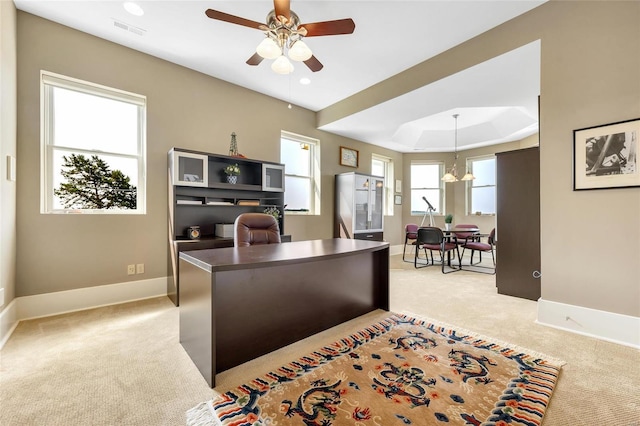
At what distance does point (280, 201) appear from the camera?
4.33m

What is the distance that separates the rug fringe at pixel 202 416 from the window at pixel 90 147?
2.73 metres

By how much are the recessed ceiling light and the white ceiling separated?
0.13ft

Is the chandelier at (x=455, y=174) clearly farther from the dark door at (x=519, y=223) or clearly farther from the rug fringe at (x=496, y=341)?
the rug fringe at (x=496, y=341)

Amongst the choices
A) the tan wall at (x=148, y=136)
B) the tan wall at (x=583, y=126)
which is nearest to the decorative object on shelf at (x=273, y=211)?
the tan wall at (x=148, y=136)

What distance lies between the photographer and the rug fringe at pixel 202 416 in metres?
1.30

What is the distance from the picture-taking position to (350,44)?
124 inches

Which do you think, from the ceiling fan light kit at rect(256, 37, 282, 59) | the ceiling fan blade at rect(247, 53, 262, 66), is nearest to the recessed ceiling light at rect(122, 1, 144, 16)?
the ceiling fan blade at rect(247, 53, 262, 66)

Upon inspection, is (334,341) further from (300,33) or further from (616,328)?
(300,33)

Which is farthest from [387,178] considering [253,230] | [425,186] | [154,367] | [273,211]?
[154,367]

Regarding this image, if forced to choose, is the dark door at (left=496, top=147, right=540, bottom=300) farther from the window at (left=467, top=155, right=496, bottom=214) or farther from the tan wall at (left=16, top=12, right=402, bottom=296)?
the window at (left=467, top=155, right=496, bottom=214)

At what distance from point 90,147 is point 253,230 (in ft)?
7.10

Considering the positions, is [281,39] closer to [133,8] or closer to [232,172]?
[133,8]

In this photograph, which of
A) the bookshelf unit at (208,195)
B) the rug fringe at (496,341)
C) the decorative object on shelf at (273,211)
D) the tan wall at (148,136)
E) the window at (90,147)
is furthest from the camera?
the decorative object on shelf at (273,211)

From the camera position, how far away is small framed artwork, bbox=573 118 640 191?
2.14 metres
